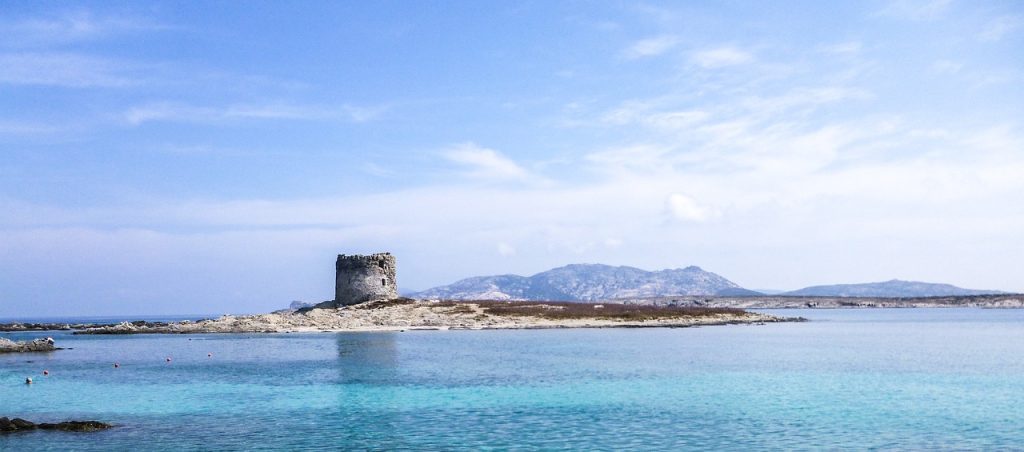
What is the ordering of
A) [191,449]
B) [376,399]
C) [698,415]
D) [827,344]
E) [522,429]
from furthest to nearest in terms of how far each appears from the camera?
[827,344], [376,399], [698,415], [522,429], [191,449]

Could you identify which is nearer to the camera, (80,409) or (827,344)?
(80,409)

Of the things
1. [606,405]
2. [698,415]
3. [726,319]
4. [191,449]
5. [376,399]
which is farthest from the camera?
[726,319]

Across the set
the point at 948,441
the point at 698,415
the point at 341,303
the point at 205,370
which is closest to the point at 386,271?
the point at 341,303

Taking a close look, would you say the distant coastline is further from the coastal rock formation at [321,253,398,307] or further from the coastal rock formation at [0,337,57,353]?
the coastal rock formation at [0,337,57,353]

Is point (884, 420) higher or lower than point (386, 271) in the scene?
lower

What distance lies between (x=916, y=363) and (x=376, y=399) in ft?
84.8

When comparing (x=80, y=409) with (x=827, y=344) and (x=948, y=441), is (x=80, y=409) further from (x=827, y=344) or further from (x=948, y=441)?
(x=827, y=344)

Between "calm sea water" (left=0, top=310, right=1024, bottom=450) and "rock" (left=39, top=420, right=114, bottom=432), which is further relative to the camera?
"rock" (left=39, top=420, right=114, bottom=432)

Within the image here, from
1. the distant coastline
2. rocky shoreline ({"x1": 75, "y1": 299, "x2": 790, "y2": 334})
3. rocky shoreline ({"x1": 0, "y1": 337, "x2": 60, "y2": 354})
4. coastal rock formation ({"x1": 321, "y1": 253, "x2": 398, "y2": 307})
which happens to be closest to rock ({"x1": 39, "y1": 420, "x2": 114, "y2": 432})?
rocky shoreline ({"x1": 0, "y1": 337, "x2": 60, "y2": 354})

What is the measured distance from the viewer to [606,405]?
78.9ft

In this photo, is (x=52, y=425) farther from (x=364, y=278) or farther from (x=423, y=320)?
(x=364, y=278)

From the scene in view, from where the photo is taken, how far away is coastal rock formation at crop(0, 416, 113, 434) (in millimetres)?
20734

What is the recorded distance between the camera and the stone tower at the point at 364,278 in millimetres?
73750

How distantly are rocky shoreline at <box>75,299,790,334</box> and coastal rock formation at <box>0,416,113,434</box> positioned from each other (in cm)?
4264
